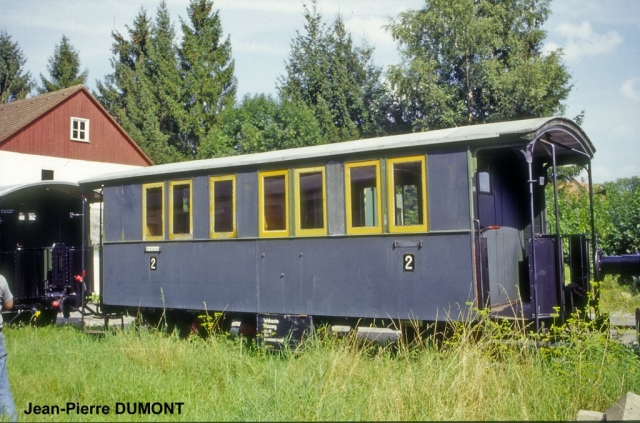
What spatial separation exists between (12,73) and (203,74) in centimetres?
1069

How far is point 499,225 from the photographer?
910 cm

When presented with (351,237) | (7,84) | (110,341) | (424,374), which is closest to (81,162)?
(7,84)

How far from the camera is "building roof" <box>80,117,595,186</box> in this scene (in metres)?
7.67

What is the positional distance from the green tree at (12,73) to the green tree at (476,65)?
20.0m

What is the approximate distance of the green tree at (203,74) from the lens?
1519 inches

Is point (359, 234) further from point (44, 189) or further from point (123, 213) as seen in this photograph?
point (44, 189)

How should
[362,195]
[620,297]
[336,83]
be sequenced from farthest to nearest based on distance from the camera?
[336,83]
[620,297]
[362,195]

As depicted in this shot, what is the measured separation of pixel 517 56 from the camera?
2959cm

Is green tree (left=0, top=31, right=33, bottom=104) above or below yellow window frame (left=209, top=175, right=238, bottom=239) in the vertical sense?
above

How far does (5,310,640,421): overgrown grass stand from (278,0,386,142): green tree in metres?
25.5

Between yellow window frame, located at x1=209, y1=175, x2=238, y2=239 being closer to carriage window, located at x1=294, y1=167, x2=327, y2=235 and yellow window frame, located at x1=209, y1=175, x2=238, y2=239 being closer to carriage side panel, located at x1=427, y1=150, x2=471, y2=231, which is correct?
carriage window, located at x1=294, y1=167, x2=327, y2=235

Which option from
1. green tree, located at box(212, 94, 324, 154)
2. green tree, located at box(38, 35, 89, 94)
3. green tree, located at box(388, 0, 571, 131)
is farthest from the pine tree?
green tree, located at box(388, 0, 571, 131)

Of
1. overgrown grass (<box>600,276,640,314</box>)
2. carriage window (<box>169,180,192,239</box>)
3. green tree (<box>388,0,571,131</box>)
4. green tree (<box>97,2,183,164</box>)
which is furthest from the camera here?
green tree (<box>97,2,183,164</box>)

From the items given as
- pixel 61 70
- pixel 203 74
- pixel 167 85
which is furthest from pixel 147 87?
pixel 61 70
